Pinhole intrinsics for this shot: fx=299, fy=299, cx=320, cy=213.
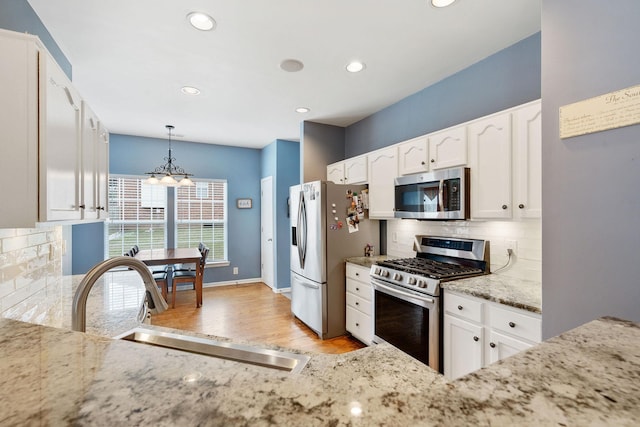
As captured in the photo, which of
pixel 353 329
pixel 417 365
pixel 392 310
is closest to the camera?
pixel 417 365

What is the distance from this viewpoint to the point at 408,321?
2307 millimetres

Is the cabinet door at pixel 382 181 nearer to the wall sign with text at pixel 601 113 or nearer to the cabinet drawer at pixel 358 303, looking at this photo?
the cabinet drawer at pixel 358 303

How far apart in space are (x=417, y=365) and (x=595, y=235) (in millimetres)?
996

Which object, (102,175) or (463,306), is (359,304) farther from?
(102,175)

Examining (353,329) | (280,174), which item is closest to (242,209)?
(280,174)

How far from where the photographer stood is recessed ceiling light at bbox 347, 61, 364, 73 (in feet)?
8.07

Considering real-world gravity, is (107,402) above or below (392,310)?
above

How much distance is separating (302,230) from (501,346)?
2249 mm

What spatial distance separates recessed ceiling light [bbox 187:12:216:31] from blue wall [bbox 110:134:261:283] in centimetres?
359

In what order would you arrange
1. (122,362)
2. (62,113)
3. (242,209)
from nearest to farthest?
(122,362), (62,113), (242,209)

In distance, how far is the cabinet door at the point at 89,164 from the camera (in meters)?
1.43

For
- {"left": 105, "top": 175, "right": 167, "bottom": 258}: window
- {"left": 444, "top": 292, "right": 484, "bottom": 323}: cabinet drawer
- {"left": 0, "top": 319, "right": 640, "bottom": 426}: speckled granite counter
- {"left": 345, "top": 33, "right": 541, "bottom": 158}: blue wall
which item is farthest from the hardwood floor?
{"left": 345, "top": 33, "right": 541, "bottom": 158}: blue wall

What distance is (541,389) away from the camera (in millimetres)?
518

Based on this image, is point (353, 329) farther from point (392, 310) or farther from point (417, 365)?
point (417, 365)
